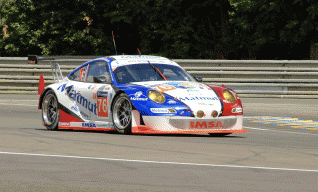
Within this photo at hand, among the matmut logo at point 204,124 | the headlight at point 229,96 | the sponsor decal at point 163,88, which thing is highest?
the sponsor decal at point 163,88

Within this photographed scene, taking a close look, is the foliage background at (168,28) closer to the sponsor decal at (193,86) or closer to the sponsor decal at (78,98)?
the sponsor decal at (78,98)

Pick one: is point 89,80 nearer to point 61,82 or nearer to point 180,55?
point 61,82

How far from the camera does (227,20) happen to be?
35.2 meters

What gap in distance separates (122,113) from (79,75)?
1.94 m

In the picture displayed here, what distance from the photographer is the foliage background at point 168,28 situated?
29.5 m

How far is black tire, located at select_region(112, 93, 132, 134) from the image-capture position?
11.3 meters

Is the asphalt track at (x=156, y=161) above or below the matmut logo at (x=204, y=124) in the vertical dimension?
below

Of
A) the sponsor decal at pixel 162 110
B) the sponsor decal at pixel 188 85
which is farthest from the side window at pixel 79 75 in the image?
the sponsor decal at pixel 162 110

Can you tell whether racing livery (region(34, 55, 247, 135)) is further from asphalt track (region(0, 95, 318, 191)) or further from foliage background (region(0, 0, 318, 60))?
foliage background (region(0, 0, 318, 60))

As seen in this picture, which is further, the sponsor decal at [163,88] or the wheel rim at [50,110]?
the wheel rim at [50,110]

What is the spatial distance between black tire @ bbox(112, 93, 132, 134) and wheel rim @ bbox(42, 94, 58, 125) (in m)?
1.94

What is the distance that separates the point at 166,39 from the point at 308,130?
23.3 m

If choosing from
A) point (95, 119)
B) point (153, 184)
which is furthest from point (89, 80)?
point (153, 184)

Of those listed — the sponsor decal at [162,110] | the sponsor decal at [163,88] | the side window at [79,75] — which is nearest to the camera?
the sponsor decal at [162,110]
